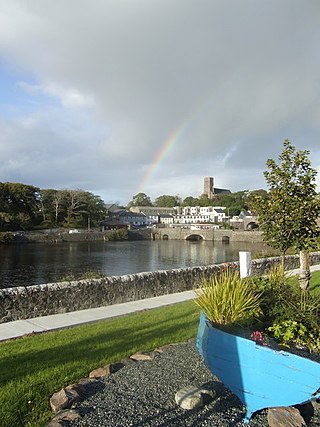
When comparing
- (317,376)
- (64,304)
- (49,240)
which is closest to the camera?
(317,376)

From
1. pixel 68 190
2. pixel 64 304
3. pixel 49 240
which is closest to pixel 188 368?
pixel 64 304

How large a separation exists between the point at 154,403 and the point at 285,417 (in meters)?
1.40

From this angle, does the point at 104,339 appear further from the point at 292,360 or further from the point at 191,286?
the point at 191,286

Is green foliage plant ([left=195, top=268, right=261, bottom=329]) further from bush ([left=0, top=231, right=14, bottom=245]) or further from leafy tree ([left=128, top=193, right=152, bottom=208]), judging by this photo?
leafy tree ([left=128, top=193, right=152, bottom=208])

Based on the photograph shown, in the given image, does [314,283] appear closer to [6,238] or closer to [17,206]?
[6,238]

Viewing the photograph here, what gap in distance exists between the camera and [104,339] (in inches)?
276

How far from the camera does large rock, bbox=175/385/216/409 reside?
4.22 meters

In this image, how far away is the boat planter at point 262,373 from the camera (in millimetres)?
3875

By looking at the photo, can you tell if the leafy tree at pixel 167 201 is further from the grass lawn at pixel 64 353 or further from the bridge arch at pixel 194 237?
the grass lawn at pixel 64 353

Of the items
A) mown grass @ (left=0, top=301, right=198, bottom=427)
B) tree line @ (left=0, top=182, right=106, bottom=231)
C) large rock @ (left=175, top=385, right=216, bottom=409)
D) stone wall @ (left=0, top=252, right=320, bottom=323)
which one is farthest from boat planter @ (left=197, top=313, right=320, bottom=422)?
tree line @ (left=0, top=182, right=106, bottom=231)

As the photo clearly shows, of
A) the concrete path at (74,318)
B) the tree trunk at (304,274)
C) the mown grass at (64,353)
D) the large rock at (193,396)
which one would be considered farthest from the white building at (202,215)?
the large rock at (193,396)

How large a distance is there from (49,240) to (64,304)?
7289 cm

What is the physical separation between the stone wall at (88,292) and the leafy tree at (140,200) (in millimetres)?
165241

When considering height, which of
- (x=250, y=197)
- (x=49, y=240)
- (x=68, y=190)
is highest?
(x=68, y=190)
